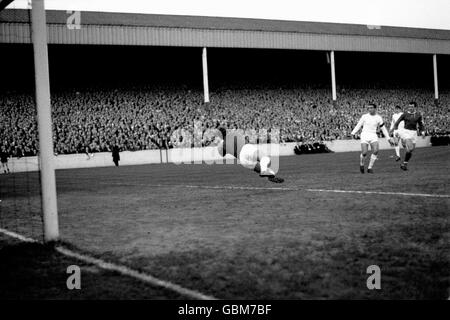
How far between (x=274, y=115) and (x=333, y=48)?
27.6 ft

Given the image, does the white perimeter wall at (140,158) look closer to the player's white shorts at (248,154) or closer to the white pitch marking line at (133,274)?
the player's white shorts at (248,154)

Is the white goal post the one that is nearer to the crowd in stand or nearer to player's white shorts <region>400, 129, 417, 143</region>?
player's white shorts <region>400, 129, 417, 143</region>

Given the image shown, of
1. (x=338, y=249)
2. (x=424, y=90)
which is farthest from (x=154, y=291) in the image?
(x=424, y=90)

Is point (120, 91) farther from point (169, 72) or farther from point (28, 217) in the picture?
point (28, 217)

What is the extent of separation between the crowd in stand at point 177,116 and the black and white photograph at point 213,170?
0.51 feet

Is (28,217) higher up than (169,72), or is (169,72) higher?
(169,72)

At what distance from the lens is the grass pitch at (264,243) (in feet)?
12.5

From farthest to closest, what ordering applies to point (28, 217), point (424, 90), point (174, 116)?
1. point (424, 90)
2. point (174, 116)
3. point (28, 217)

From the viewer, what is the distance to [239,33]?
41.1m

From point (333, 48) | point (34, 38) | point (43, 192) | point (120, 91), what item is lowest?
point (43, 192)

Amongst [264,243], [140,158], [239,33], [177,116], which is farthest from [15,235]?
[239,33]

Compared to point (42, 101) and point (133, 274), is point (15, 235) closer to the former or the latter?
point (42, 101)

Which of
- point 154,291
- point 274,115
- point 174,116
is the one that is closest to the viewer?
point 154,291

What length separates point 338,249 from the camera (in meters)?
4.93
